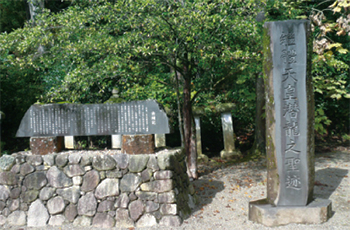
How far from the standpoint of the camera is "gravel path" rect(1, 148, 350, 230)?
4.68 meters

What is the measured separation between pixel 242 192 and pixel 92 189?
2.67 metres

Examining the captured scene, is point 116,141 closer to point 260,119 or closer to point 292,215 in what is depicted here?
point 260,119

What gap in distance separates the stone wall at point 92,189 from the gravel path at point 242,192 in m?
0.19

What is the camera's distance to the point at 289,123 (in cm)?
451

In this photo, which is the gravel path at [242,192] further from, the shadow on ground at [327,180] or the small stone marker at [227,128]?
the small stone marker at [227,128]

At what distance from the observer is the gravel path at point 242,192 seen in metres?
4.68

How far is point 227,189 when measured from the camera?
6.07 m

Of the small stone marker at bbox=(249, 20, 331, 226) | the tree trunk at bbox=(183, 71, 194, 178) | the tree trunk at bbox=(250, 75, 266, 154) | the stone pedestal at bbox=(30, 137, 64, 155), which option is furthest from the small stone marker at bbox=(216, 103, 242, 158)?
the stone pedestal at bbox=(30, 137, 64, 155)

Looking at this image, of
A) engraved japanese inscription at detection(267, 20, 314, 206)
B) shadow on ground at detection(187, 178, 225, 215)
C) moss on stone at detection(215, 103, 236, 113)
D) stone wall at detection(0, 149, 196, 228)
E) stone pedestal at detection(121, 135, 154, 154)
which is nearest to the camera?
engraved japanese inscription at detection(267, 20, 314, 206)

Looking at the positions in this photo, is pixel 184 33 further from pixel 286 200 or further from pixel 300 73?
pixel 286 200

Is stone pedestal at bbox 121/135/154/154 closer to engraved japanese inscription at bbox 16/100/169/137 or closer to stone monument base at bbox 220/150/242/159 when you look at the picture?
engraved japanese inscription at bbox 16/100/169/137

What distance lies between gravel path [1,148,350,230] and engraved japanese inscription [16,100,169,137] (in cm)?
138

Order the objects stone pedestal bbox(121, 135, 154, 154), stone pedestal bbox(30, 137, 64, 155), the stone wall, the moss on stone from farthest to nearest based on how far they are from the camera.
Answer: the moss on stone, stone pedestal bbox(30, 137, 64, 155), stone pedestal bbox(121, 135, 154, 154), the stone wall

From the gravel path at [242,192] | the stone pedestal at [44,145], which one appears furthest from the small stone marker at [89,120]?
the gravel path at [242,192]
